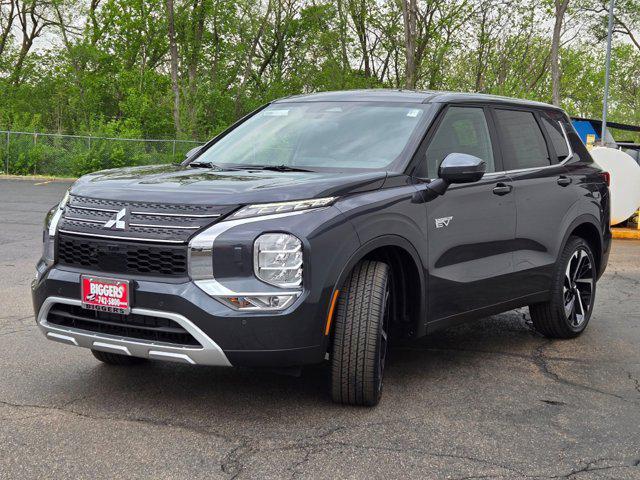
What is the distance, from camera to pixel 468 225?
17.9ft

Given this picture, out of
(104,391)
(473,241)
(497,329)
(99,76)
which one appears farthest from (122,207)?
(99,76)

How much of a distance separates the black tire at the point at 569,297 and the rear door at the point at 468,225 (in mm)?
805

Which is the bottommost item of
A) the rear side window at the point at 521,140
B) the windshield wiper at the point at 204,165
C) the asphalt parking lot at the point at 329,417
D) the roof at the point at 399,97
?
the asphalt parking lot at the point at 329,417

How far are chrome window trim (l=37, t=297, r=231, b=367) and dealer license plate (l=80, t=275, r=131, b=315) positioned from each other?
0.20 ft

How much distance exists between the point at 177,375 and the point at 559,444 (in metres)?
2.33

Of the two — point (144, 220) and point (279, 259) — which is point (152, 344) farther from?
point (279, 259)

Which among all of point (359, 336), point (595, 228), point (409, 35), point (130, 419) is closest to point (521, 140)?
point (595, 228)

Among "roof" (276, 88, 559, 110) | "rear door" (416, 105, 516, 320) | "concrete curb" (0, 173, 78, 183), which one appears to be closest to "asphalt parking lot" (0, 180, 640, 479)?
"rear door" (416, 105, 516, 320)

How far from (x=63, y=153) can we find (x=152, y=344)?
80.2 feet

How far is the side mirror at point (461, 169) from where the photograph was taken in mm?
5121

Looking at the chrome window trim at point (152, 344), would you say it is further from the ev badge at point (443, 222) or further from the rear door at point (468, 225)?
the ev badge at point (443, 222)

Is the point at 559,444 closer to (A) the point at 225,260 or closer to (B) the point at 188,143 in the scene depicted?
(A) the point at 225,260

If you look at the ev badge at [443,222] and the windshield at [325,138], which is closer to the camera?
the ev badge at [443,222]

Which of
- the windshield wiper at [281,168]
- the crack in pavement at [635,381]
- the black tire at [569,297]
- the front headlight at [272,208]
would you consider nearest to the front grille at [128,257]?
the front headlight at [272,208]
